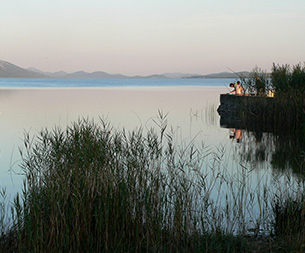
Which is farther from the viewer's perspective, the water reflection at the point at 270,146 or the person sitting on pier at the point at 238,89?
the person sitting on pier at the point at 238,89

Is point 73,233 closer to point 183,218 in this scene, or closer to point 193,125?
point 183,218

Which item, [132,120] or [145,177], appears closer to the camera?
[145,177]

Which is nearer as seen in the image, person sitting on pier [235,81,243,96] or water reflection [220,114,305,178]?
water reflection [220,114,305,178]

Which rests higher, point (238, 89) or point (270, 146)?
point (238, 89)

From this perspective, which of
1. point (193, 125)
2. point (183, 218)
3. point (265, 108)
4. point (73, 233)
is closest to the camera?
point (73, 233)

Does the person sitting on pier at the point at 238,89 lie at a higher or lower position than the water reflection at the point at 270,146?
higher

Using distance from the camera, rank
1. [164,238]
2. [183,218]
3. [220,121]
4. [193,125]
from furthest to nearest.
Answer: [220,121]
[193,125]
[183,218]
[164,238]

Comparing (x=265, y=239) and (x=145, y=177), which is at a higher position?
(x=145, y=177)

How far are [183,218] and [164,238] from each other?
48 cm

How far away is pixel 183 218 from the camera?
18.9ft

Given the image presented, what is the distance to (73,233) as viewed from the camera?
16.5ft

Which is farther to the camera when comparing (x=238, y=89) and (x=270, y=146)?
(x=238, y=89)

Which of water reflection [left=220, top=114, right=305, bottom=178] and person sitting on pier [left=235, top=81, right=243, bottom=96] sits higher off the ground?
person sitting on pier [left=235, top=81, right=243, bottom=96]

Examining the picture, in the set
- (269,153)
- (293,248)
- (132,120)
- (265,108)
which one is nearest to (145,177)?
(293,248)
